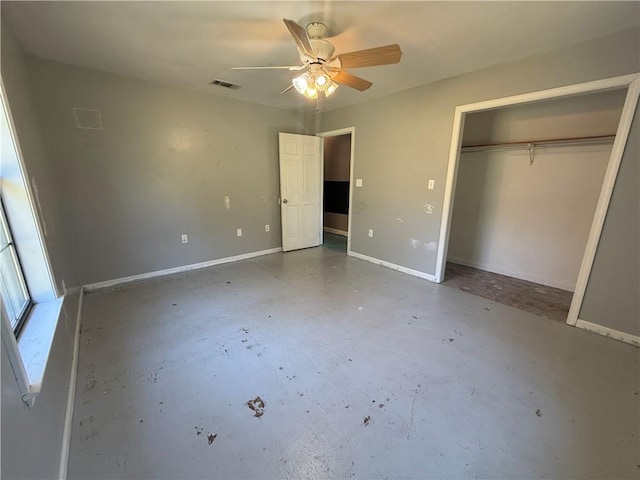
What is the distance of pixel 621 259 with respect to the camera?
216 cm

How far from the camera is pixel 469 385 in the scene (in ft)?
5.71

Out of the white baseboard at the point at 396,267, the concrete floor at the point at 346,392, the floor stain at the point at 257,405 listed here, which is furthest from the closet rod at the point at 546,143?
the floor stain at the point at 257,405

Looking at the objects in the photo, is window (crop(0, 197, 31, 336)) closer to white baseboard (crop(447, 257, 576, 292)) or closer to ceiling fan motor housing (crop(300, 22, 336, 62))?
ceiling fan motor housing (crop(300, 22, 336, 62))

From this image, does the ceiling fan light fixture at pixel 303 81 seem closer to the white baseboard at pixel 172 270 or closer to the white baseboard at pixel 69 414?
the white baseboard at pixel 69 414

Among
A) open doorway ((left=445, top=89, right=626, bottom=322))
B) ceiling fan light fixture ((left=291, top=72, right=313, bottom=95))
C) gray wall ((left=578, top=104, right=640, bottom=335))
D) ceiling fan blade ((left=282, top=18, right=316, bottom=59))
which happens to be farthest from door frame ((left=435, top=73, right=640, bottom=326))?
ceiling fan blade ((left=282, top=18, right=316, bottom=59))

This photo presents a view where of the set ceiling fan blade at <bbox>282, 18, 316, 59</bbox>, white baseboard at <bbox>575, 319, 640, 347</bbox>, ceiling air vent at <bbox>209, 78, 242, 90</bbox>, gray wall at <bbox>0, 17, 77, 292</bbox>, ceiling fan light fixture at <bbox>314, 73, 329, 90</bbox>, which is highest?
ceiling air vent at <bbox>209, 78, 242, 90</bbox>

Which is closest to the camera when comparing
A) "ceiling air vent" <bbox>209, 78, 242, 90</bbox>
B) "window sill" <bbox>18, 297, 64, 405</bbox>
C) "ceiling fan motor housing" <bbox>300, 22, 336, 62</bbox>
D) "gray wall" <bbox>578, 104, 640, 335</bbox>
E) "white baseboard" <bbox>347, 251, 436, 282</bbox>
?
"window sill" <bbox>18, 297, 64, 405</bbox>

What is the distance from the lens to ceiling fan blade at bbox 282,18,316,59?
1525mm

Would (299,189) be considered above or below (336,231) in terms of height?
above

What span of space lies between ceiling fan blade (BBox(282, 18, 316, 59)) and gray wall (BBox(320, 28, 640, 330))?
1.86 meters

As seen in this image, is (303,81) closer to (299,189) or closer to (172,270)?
(299,189)

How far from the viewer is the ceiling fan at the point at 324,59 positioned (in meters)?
1.79

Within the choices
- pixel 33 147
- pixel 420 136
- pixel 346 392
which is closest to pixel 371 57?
pixel 420 136

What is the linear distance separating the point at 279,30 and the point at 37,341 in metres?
2.47
